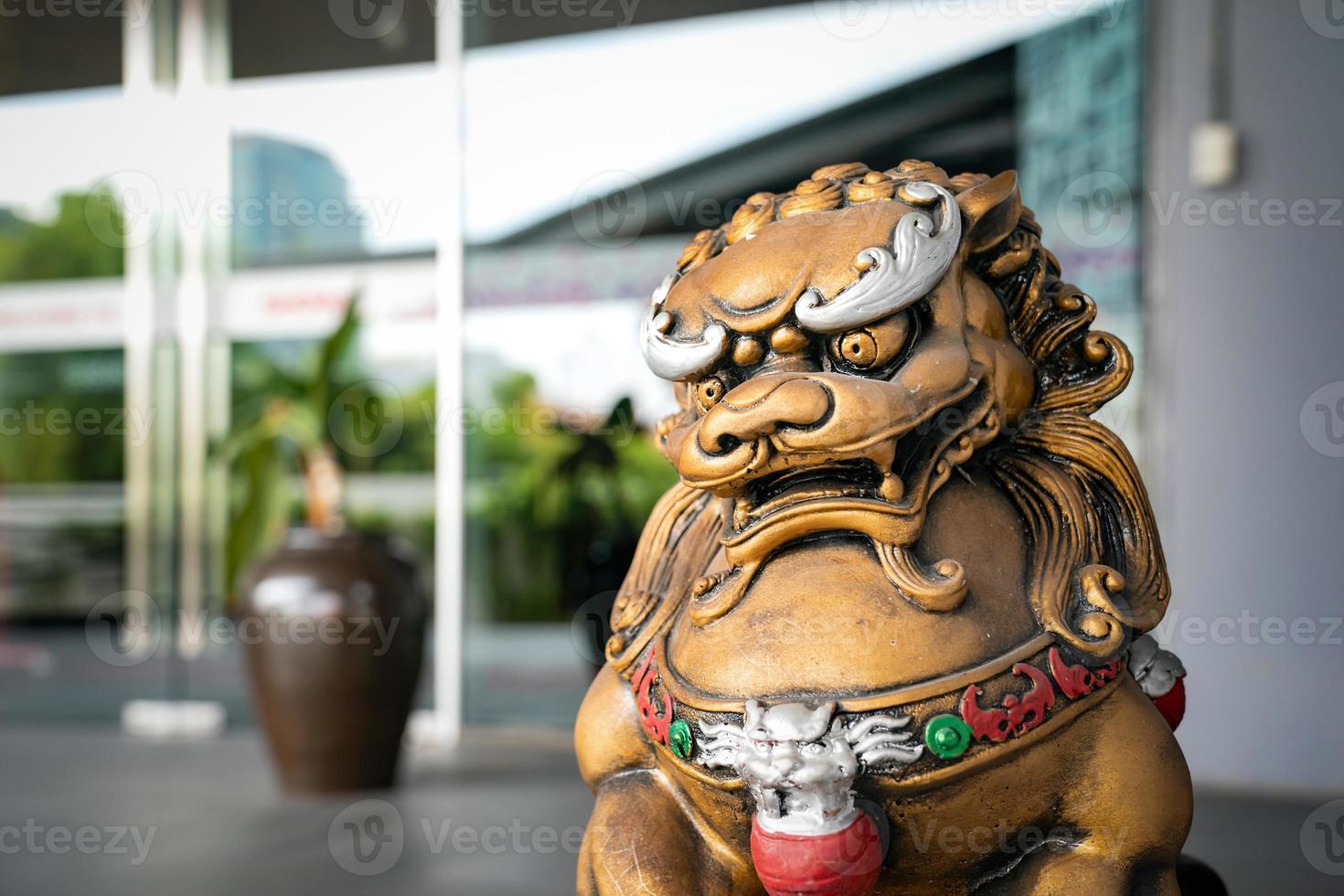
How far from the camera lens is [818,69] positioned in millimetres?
3514

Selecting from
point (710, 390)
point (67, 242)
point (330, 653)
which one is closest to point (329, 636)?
point (330, 653)

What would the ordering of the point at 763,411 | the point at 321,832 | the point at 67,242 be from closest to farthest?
the point at 763,411, the point at 321,832, the point at 67,242

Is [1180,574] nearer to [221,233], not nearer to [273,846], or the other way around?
[273,846]

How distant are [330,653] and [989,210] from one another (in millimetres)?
2273

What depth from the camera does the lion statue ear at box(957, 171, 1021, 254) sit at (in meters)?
0.91

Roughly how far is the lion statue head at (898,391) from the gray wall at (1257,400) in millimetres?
2223

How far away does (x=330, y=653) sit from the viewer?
9.27 feet

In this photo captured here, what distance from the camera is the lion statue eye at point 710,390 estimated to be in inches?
35.7

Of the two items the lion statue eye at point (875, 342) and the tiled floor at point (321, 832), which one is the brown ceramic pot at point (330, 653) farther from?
the lion statue eye at point (875, 342)

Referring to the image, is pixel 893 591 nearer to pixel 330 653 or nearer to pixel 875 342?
pixel 875 342

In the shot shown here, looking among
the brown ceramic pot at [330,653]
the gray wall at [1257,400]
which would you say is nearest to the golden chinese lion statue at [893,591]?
the brown ceramic pot at [330,653]

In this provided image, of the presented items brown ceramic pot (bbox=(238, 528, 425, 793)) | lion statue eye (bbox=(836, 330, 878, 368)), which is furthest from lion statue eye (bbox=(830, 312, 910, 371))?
brown ceramic pot (bbox=(238, 528, 425, 793))

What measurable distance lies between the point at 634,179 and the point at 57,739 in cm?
263

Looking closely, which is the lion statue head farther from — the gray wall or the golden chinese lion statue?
the gray wall
